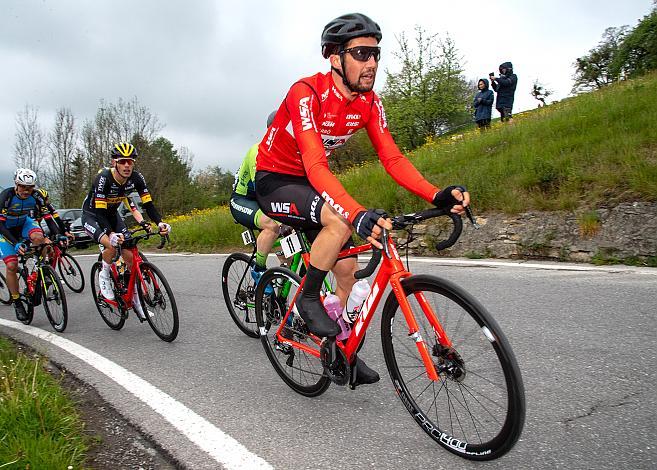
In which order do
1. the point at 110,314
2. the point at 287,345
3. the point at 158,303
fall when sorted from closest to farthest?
the point at 287,345 < the point at 158,303 < the point at 110,314

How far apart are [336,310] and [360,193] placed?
332 inches

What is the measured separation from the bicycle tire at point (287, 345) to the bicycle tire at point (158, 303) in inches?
60.6

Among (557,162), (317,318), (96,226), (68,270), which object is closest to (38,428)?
(317,318)

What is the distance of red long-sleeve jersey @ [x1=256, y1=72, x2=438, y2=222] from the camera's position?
106 inches

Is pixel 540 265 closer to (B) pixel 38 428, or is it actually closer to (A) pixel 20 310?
(B) pixel 38 428

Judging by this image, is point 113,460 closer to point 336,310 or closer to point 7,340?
point 336,310

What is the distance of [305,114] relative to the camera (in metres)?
2.83

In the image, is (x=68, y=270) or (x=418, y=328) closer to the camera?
(x=418, y=328)

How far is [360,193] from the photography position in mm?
11258

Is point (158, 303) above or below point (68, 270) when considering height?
above

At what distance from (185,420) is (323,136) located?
79.0 inches

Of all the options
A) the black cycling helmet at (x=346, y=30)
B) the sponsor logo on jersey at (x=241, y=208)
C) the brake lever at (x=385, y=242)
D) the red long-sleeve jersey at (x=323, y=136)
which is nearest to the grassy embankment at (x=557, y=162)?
the sponsor logo on jersey at (x=241, y=208)

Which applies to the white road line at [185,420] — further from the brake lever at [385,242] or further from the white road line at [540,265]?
the white road line at [540,265]

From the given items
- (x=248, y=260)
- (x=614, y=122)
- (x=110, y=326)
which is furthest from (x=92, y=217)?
(x=614, y=122)
